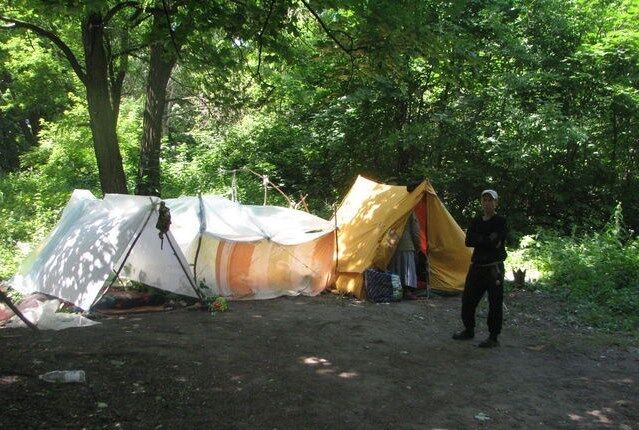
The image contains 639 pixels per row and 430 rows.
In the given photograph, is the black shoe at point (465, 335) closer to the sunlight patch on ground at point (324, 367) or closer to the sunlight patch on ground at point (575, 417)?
the sunlight patch on ground at point (324, 367)

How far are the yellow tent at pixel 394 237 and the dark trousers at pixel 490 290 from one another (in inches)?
116

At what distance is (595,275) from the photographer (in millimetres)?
9484

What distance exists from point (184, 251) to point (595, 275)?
682 centimetres

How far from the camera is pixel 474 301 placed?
20.0ft

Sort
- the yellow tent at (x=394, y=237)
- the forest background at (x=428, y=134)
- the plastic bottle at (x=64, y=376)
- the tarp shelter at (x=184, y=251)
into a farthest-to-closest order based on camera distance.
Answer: the forest background at (x=428, y=134) < the yellow tent at (x=394, y=237) < the tarp shelter at (x=184, y=251) < the plastic bottle at (x=64, y=376)

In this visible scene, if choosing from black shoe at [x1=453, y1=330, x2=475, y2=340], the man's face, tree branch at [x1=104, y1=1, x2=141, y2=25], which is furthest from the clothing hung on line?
tree branch at [x1=104, y1=1, x2=141, y2=25]

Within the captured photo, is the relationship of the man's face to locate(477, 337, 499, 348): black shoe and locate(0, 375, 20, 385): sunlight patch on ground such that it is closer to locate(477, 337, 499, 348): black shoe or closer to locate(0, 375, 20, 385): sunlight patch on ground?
locate(477, 337, 499, 348): black shoe

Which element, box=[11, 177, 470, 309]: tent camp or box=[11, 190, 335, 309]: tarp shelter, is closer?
box=[11, 190, 335, 309]: tarp shelter

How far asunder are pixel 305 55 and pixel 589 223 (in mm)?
9084

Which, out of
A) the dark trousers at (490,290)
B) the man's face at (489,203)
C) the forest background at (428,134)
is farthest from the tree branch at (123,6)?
the dark trousers at (490,290)

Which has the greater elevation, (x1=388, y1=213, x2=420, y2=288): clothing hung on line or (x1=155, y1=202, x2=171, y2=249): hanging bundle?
(x1=155, y1=202, x2=171, y2=249): hanging bundle

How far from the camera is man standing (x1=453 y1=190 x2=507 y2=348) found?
586 cm

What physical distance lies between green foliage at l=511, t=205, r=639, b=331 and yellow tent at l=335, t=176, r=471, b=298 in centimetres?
181

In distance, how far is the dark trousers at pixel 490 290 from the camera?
5.88 m
